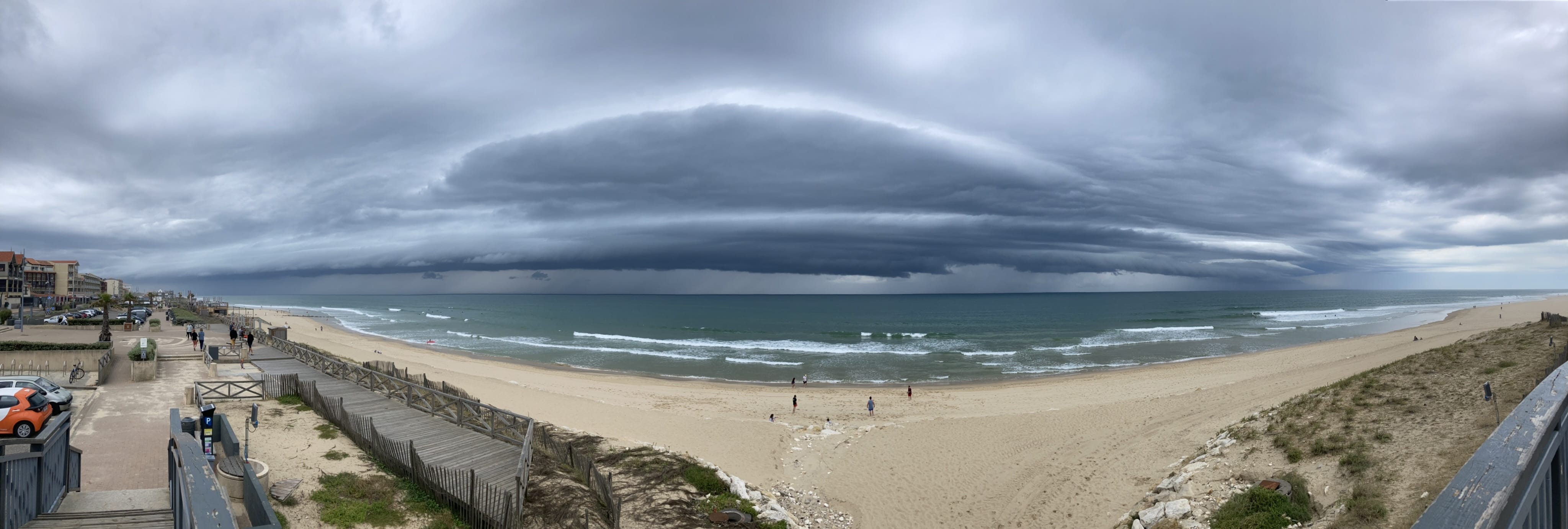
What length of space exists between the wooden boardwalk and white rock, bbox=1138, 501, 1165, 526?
14.5 metres

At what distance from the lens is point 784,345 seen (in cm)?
7406

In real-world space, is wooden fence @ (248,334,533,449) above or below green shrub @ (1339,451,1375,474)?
above

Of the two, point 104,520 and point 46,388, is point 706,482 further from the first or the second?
point 46,388

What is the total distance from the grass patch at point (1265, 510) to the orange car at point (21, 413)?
28.0 metres

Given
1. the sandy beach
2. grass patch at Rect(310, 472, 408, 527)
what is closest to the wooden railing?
grass patch at Rect(310, 472, 408, 527)

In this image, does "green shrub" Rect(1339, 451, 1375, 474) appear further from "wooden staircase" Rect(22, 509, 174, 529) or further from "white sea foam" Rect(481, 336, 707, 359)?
"white sea foam" Rect(481, 336, 707, 359)

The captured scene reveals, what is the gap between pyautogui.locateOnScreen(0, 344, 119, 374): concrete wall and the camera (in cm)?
2795

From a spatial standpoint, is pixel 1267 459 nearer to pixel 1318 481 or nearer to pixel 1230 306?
pixel 1318 481

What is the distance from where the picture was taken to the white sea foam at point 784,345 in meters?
67.1

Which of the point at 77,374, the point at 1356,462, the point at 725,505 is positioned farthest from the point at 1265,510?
the point at 77,374

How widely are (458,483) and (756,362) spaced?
150ft

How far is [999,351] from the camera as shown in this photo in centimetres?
6525

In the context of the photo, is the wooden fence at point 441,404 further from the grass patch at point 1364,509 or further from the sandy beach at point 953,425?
the grass patch at point 1364,509

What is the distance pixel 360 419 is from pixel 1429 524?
65.4 ft
